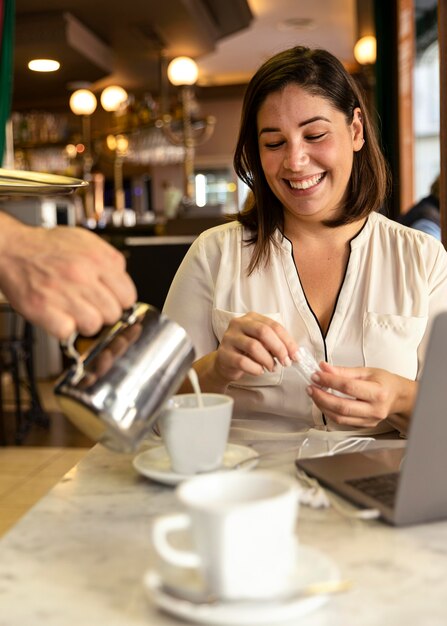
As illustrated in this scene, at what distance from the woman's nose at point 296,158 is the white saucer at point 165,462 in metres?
0.66

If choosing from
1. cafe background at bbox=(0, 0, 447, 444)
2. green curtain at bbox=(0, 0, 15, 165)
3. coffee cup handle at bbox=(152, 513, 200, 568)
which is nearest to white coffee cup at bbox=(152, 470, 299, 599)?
coffee cup handle at bbox=(152, 513, 200, 568)

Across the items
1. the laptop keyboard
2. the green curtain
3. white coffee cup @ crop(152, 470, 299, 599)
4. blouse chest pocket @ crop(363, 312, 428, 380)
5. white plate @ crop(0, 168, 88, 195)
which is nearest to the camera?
white coffee cup @ crop(152, 470, 299, 599)

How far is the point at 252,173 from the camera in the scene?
178cm

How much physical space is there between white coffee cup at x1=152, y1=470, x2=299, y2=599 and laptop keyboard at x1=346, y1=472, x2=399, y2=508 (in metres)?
0.27

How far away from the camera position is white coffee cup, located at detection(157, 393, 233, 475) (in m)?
0.96

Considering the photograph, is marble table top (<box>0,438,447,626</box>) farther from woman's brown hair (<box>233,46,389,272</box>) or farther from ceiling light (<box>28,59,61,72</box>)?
ceiling light (<box>28,59,61,72</box>)

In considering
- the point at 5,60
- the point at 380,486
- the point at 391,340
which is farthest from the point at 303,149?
the point at 5,60

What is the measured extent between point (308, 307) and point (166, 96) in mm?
6695

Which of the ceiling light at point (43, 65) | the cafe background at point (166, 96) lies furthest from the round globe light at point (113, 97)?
the ceiling light at point (43, 65)

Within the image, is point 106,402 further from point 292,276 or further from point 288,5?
point 288,5

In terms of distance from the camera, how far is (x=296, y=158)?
1.56 metres

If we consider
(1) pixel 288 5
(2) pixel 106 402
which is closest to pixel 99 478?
(2) pixel 106 402

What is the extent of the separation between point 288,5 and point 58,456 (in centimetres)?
521

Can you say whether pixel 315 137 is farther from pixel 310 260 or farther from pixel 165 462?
pixel 165 462
